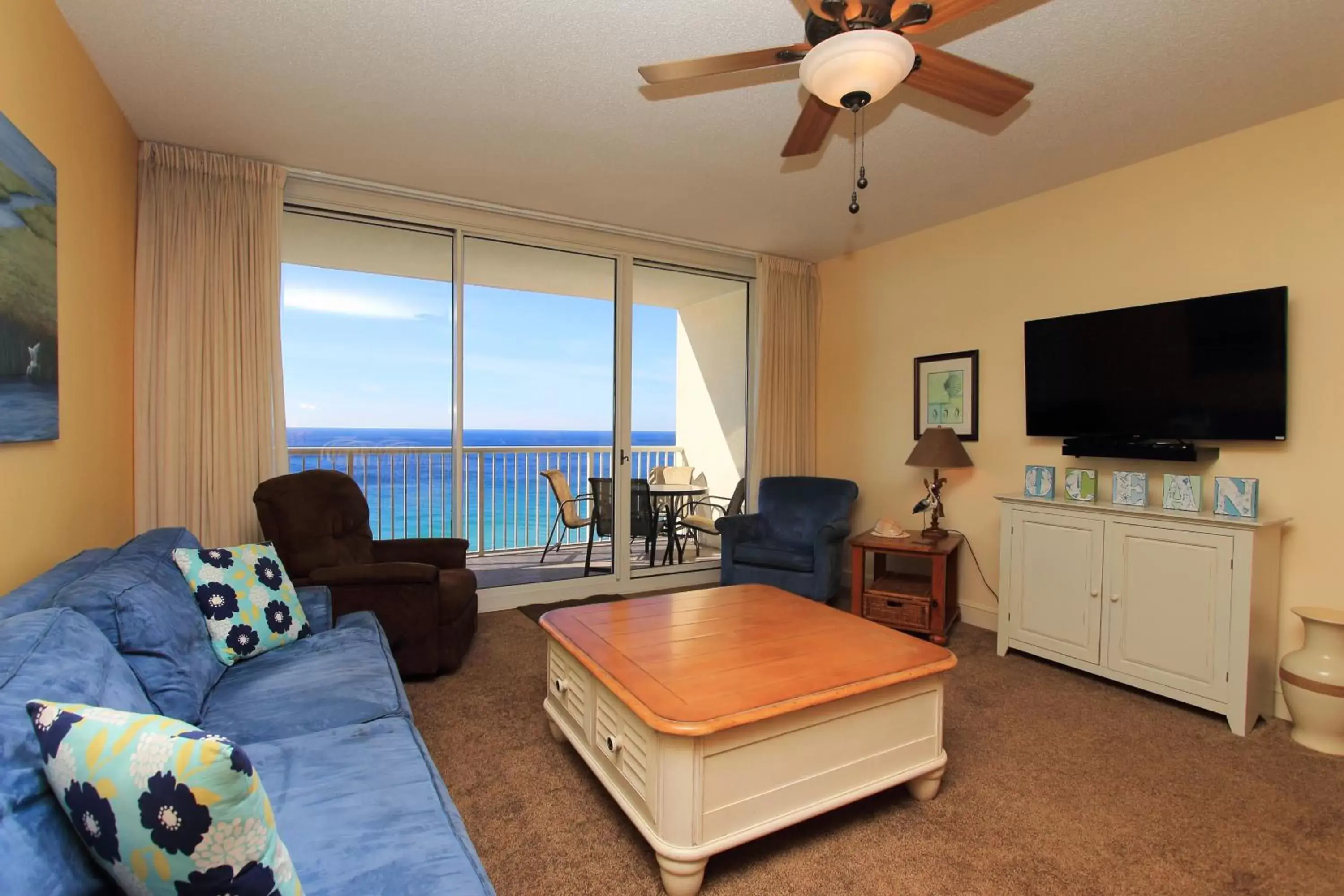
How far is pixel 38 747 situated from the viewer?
2.91 ft

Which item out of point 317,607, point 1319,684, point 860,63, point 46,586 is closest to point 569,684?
point 317,607

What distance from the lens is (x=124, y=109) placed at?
2.75 m

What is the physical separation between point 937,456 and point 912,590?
80 cm

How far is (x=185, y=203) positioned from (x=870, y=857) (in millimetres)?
3980

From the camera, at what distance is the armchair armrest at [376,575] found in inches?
106

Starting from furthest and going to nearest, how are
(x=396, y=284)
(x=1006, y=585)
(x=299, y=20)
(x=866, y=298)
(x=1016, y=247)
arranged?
(x=866, y=298) → (x=396, y=284) → (x=1016, y=247) → (x=1006, y=585) → (x=299, y=20)

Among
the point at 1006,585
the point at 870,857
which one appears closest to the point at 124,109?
the point at 870,857

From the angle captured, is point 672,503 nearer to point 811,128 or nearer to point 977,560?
point 977,560

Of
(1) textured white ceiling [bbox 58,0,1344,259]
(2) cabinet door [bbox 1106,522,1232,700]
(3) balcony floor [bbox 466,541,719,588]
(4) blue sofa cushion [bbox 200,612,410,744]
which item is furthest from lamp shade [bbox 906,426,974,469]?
(4) blue sofa cushion [bbox 200,612,410,744]

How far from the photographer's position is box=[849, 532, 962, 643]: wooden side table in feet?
11.7

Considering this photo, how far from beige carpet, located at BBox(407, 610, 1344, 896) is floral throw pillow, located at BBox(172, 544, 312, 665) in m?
0.66

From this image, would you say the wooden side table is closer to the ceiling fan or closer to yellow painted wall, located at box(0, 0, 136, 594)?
the ceiling fan

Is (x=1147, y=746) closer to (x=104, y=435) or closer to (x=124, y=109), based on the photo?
(x=104, y=435)

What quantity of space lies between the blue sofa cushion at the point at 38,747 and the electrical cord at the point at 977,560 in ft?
13.0
